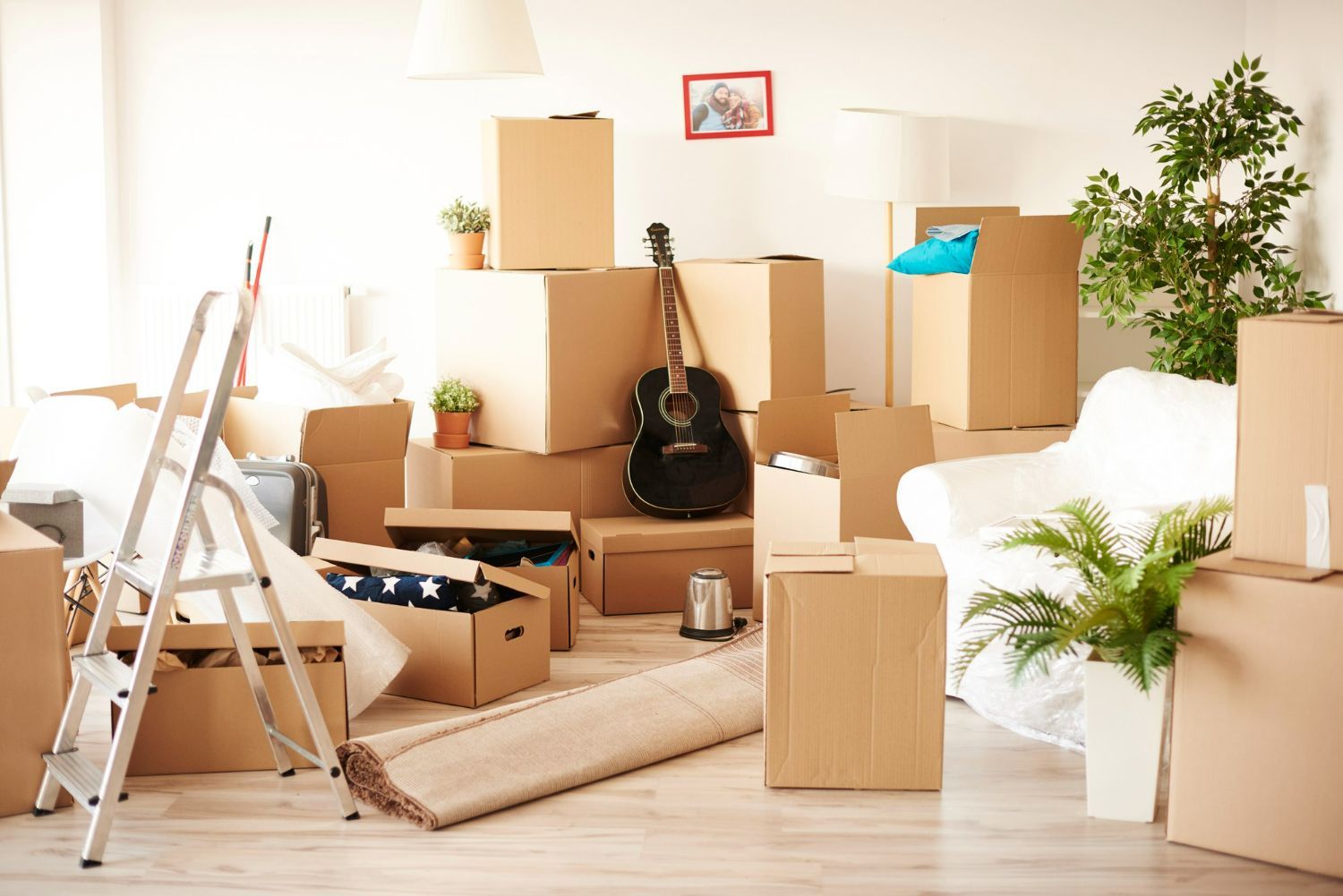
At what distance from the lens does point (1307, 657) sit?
2.14 m

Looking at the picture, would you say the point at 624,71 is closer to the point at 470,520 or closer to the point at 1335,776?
the point at 470,520

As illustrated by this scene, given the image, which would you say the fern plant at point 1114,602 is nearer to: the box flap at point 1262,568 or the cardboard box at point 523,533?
the box flap at point 1262,568

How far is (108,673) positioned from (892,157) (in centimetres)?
291

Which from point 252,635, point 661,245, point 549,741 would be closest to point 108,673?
point 252,635

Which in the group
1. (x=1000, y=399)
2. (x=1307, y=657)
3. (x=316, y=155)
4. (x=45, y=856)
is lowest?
(x=45, y=856)

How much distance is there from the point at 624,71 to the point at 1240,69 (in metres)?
2.09

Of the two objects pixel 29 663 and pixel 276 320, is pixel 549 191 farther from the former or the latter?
pixel 29 663

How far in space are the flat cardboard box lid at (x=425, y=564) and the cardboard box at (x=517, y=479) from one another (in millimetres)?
715

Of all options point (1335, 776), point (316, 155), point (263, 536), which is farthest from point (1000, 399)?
point (316, 155)

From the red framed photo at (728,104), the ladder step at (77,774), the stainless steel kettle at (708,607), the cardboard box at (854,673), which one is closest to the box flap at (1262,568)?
the cardboard box at (854,673)

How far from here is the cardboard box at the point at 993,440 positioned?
386 centimetres

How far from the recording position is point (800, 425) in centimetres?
393

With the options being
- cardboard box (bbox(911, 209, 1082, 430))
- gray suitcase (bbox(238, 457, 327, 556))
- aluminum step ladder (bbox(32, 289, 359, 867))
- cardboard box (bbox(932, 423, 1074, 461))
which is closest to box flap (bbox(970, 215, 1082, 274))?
cardboard box (bbox(911, 209, 1082, 430))

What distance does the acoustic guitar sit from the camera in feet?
13.2
